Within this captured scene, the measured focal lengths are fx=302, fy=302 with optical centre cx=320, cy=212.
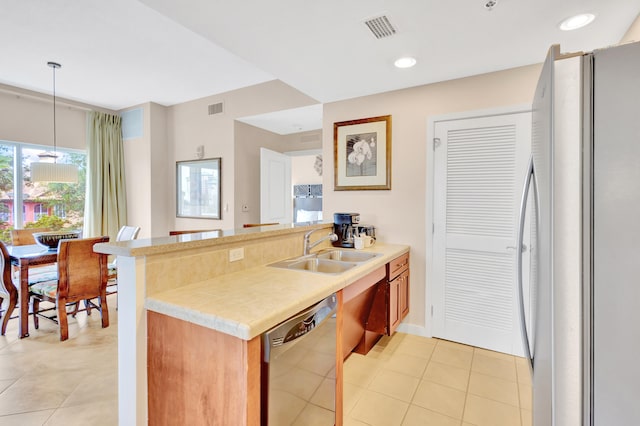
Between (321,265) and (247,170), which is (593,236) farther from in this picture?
(247,170)

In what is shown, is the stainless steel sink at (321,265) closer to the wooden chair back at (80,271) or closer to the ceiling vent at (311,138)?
the wooden chair back at (80,271)

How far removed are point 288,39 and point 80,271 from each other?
9.22 ft

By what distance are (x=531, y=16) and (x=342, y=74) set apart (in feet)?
4.49

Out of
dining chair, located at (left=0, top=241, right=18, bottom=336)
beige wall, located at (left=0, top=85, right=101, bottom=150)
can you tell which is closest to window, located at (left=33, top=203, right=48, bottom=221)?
beige wall, located at (left=0, top=85, right=101, bottom=150)

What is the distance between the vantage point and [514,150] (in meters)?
2.52

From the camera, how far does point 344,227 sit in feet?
9.66

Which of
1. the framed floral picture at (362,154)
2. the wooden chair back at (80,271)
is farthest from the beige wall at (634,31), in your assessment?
the wooden chair back at (80,271)

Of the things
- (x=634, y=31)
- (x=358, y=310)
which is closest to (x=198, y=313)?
(x=358, y=310)

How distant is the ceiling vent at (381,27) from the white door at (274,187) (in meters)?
2.69

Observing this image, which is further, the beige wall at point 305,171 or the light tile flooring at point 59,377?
the beige wall at point 305,171

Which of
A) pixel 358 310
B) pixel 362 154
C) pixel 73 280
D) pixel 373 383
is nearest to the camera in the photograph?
pixel 373 383

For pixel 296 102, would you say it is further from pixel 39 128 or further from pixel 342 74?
pixel 39 128

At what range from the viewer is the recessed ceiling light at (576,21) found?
5.96 feet

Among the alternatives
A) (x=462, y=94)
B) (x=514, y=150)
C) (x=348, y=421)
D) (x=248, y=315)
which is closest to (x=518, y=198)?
(x=514, y=150)
